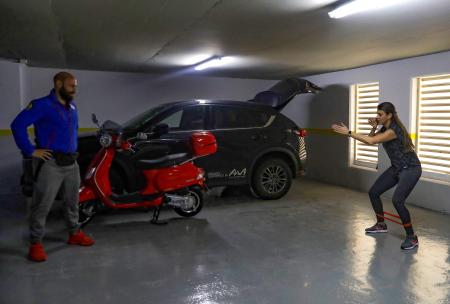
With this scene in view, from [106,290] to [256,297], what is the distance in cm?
119

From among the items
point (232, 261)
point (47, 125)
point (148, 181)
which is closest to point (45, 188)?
point (47, 125)

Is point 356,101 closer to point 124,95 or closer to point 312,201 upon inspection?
point 312,201

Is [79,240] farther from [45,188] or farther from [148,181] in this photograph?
[148,181]

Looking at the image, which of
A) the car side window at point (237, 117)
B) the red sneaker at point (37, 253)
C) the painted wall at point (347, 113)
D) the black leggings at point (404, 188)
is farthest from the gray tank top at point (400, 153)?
the red sneaker at point (37, 253)

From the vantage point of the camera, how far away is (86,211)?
461 cm

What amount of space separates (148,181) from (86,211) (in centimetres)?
81

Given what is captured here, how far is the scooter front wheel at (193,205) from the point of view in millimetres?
5176

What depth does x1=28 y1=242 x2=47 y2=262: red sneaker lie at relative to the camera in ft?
11.9

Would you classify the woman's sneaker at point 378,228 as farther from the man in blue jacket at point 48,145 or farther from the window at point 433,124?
the man in blue jacket at point 48,145

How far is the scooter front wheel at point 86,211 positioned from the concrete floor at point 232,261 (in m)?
0.17

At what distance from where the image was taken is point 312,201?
6359 mm

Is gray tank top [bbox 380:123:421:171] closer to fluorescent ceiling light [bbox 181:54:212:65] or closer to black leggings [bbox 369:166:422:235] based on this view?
black leggings [bbox 369:166:422:235]

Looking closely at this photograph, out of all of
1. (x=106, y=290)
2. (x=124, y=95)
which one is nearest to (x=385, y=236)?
(x=106, y=290)

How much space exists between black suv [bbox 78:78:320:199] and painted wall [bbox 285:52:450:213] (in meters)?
1.44
